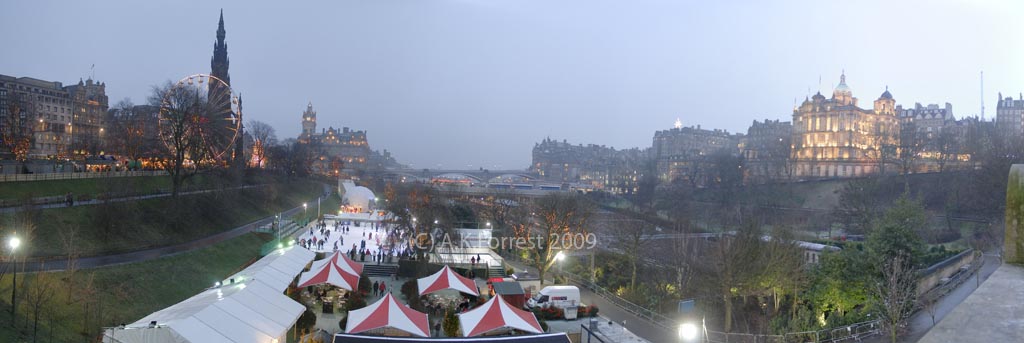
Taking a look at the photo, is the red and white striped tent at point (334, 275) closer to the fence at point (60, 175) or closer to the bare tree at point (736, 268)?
the bare tree at point (736, 268)

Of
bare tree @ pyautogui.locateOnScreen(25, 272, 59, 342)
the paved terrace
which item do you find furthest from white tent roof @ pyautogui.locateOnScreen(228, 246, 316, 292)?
the paved terrace

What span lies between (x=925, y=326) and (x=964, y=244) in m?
31.7

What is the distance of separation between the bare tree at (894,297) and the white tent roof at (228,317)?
16.5 meters

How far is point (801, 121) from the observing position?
100562 millimetres

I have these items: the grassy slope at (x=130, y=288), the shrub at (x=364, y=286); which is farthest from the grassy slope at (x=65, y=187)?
the shrub at (x=364, y=286)

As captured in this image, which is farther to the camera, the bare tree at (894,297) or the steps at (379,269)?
the steps at (379,269)

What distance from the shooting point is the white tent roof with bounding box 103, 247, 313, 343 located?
13273mm

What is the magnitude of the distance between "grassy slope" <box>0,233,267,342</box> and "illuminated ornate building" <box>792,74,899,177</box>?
83542 mm

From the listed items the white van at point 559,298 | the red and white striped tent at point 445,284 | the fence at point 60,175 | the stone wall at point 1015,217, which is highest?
the stone wall at point 1015,217

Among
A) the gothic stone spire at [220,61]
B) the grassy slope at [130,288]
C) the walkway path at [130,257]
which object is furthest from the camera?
the gothic stone spire at [220,61]

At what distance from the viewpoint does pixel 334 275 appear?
24.3m

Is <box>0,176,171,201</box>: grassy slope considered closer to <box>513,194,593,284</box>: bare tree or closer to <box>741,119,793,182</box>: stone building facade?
<box>513,194,593,284</box>: bare tree

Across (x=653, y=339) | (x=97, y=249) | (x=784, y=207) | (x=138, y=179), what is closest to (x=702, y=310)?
(x=653, y=339)

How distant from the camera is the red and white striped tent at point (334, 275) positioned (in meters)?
23.8
